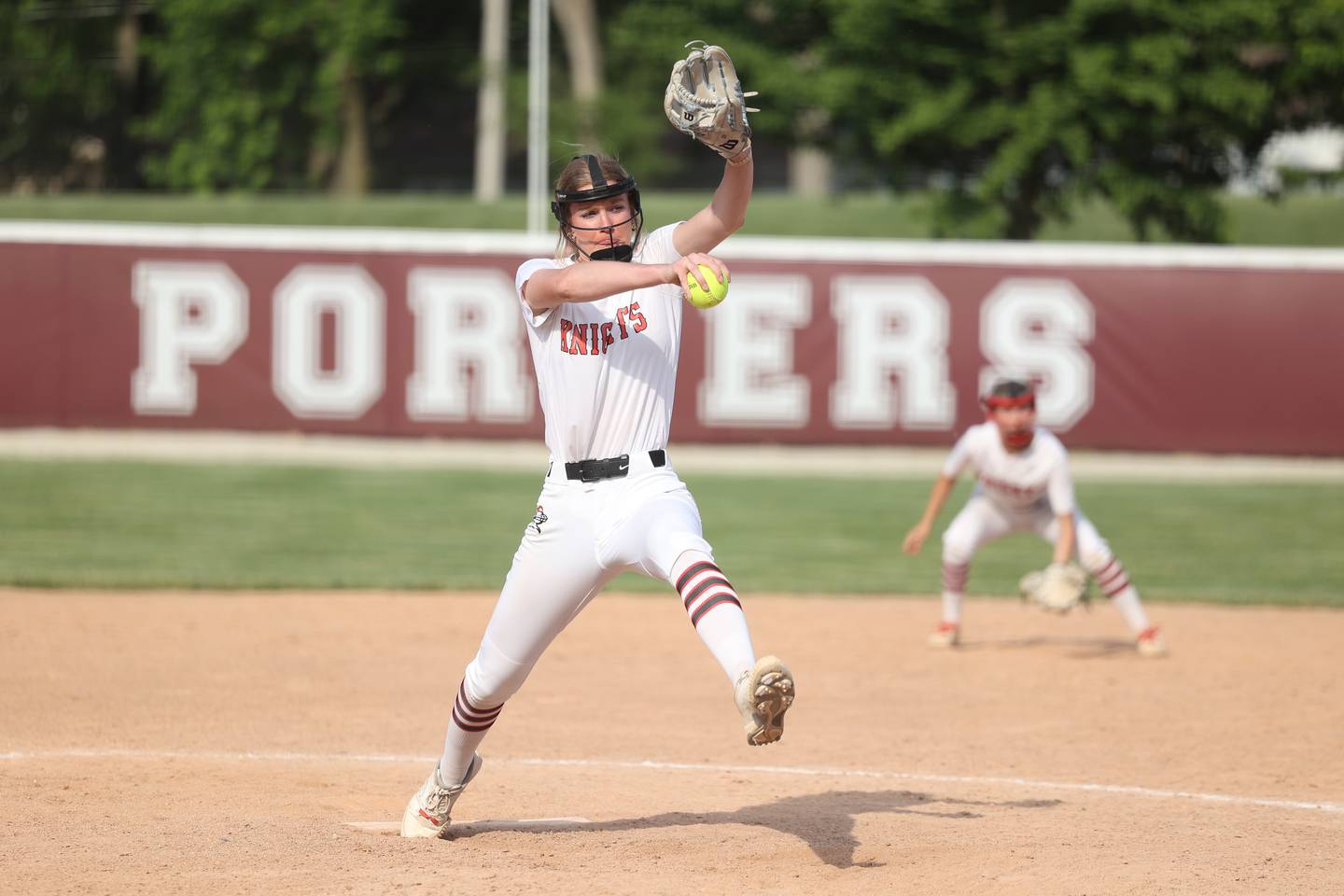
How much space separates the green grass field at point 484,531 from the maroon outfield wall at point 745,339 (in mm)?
1152

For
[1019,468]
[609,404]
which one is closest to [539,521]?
[609,404]

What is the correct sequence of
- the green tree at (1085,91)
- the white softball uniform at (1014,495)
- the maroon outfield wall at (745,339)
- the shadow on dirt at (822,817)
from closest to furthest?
the shadow on dirt at (822,817), the white softball uniform at (1014,495), the maroon outfield wall at (745,339), the green tree at (1085,91)

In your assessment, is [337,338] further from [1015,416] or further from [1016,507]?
[1015,416]

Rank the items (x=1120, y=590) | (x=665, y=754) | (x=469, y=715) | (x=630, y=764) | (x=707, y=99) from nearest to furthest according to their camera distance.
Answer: (x=707, y=99)
(x=469, y=715)
(x=630, y=764)
(x=665, y=754)
(x=1120, y=590)

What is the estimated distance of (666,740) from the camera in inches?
318

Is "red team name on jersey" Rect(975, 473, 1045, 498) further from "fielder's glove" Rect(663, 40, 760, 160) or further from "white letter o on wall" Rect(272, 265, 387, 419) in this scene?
"white letter o on wall" Rect(272, 265, 387, 419)

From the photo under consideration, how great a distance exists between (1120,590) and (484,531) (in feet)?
21.8

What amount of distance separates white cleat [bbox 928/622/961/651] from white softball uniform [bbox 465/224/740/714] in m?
5.49

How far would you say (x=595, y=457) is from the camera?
18.0 feet

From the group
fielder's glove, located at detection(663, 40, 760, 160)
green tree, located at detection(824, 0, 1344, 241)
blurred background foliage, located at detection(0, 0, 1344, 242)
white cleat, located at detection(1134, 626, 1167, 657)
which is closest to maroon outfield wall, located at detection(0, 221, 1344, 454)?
green tree, located at detection(824, 0, 1344, 241)

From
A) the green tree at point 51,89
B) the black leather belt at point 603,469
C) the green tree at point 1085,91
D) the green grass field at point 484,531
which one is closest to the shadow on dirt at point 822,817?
the black leather belt at point 603,469

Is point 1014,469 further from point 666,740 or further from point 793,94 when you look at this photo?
point 793,94

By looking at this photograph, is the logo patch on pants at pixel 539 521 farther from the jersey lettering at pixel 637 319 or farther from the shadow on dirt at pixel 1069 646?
the shadow on dirt at pixel 1069 646

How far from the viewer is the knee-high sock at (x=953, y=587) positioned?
10.4 meters
